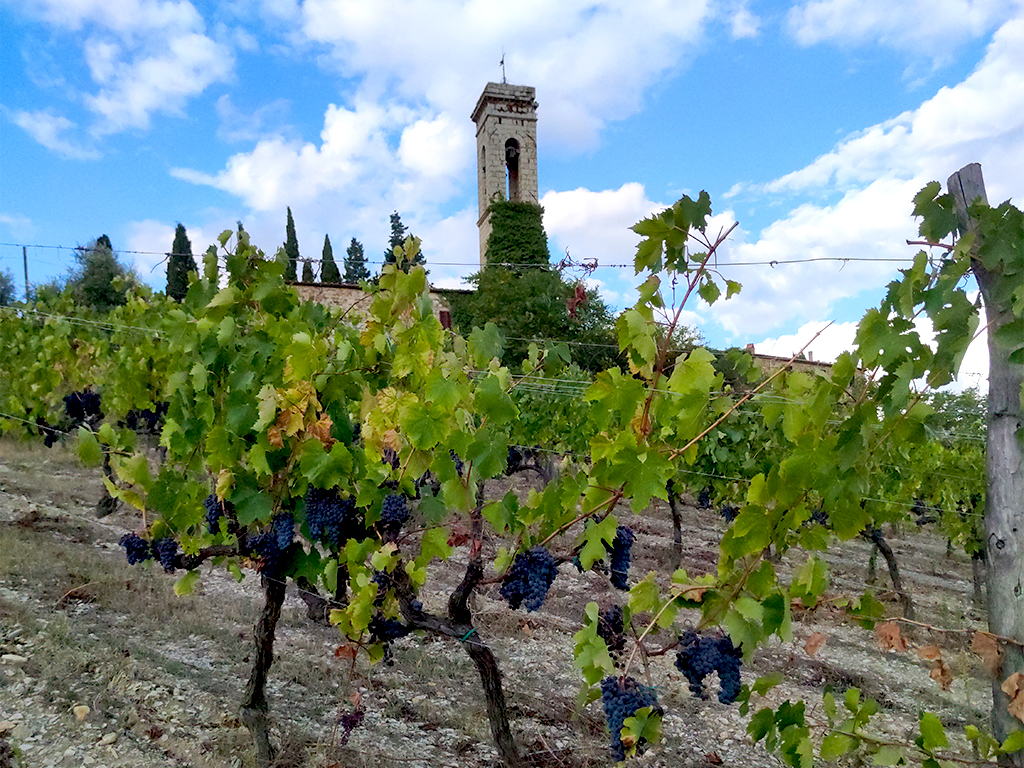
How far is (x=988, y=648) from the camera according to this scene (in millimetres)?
1665

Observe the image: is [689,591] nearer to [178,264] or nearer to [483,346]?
[483,346]

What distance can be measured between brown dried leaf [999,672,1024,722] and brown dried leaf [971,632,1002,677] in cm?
A: 4

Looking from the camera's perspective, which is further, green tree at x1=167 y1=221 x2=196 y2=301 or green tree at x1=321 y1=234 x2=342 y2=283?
green tree at x1=321 y1=234 x2=342 y2=283

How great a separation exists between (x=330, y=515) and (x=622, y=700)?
118 centimetres

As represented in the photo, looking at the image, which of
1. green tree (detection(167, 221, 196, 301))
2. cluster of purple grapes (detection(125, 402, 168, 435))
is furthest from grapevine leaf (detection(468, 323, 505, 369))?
green tree (detection(167, 221, 196, 301))

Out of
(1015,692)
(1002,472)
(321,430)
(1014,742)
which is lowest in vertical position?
(1014,742)

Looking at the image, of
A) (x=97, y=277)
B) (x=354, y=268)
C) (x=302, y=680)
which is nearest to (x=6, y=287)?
(x=97, y=277)

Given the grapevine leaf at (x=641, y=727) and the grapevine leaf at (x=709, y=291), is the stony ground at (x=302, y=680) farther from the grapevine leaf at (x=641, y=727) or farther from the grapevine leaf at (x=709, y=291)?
the grapevine leaf at (x=709, y=291)

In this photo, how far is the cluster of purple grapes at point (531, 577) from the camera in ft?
7.36

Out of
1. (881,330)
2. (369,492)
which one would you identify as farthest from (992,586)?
(369,492)

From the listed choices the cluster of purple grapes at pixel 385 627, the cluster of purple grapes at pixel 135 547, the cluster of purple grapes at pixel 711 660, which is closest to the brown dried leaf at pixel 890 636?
the cluster of purple grapes at pixel 711 660

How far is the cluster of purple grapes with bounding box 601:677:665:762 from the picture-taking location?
1850mm

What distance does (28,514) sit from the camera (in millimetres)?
6930

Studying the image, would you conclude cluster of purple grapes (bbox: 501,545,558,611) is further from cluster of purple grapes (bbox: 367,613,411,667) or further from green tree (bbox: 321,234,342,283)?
green tree (bbox: 321,234,342,283)
